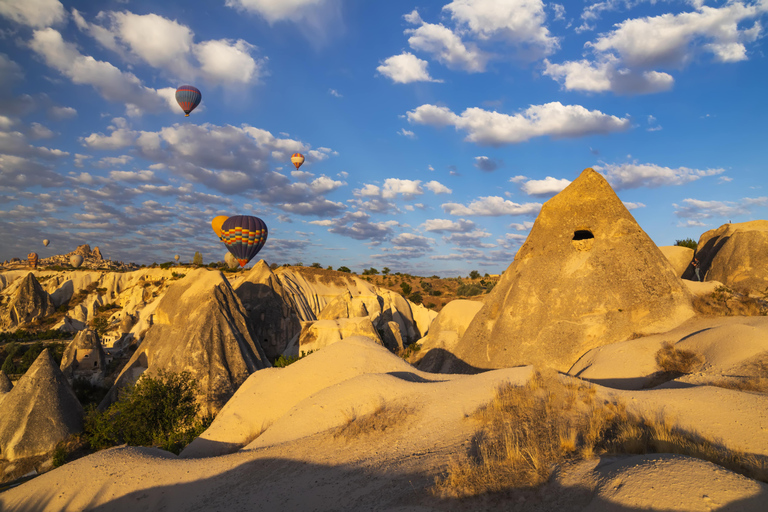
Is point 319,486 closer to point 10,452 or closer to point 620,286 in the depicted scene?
point 620,286

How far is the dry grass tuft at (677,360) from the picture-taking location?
32.0ft

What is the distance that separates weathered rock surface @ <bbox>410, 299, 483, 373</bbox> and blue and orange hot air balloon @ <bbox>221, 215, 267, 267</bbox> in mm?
35772

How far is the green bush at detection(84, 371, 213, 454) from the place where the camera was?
14.4 m

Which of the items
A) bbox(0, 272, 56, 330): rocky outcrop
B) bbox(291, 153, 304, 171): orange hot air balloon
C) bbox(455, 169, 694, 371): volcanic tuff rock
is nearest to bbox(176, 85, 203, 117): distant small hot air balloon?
bbox(291, 153, 304, 171): orange hot air balloon

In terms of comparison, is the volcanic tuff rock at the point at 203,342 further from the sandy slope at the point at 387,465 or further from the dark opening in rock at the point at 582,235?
the dark opening in rock at the point at 582,235

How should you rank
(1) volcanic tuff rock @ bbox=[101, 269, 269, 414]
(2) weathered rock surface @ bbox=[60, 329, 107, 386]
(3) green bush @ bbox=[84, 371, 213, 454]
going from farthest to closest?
(2) weathered rock surface @ bbox=[60, 329, 107, 386] → (1) volcanic tuff rock @ bbox=[101, 269, 269, 414] → (3) green bush @ bbox=[84, 371, 213, 454]

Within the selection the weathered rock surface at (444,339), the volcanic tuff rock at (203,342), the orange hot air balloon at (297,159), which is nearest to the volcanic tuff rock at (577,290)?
the weathered rock surface at (444,339)

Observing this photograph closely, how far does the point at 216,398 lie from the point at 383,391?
44.4 ft

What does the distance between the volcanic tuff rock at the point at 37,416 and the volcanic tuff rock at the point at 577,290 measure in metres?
18.3

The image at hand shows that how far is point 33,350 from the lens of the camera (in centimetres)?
3994

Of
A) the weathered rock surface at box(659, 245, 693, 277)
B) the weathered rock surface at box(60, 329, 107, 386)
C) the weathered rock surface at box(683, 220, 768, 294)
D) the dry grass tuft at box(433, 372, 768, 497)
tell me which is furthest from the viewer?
the weathered rock surface at box(60, 329, 107, 386)

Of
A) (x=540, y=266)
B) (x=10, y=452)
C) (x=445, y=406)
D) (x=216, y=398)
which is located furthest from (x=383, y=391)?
(x=10, y=452)

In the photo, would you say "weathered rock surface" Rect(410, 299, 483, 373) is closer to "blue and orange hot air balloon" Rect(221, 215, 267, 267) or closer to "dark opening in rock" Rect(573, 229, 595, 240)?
"dark opening in rock" Rect(573, 229, 595, 240)

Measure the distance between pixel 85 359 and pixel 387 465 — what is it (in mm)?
33505
